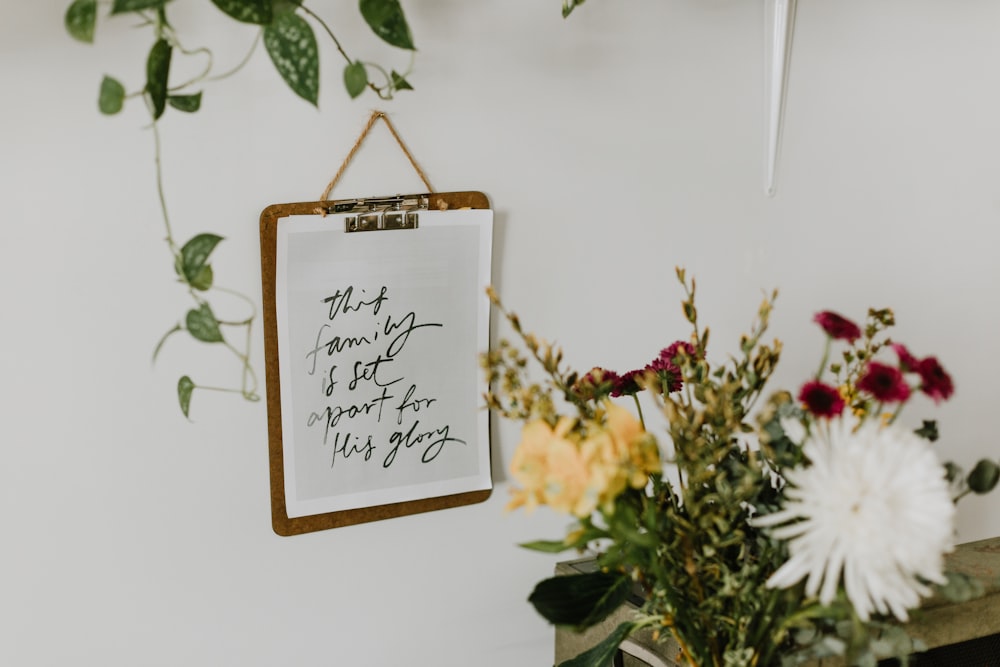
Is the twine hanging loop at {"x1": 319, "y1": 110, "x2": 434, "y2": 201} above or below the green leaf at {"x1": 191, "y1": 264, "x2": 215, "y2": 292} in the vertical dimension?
above

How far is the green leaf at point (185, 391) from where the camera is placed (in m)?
0.99

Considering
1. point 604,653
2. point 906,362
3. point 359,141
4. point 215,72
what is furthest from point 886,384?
point 215,72

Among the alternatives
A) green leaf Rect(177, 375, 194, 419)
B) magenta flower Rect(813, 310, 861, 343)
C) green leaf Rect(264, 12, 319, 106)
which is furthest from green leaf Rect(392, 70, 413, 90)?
magenta flower Rect(813, 310, 861, 343)

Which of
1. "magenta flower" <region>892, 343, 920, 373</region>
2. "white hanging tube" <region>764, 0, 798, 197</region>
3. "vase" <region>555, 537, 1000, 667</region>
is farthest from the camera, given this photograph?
"white hanging tube" <region>764, 0, 798, 197</region>

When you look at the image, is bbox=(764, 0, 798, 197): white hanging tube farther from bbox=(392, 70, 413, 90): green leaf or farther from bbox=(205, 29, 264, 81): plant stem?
bbox=(205, 29, 264, 81): plant stem

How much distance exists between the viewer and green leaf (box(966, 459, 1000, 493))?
0.83m

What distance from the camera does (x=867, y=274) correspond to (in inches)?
56.3

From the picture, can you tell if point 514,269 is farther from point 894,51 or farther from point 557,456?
point 894,51

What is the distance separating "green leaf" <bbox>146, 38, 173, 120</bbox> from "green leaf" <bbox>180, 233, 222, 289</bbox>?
0.43 feet

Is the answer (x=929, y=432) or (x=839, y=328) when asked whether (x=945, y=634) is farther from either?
(x=839, y=328)

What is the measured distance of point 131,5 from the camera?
2.54 feet

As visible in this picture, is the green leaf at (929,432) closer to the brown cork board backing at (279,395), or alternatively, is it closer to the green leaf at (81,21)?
the brown cork board backing at (279,395)

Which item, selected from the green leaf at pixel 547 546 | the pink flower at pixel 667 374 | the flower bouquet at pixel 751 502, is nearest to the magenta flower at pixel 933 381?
the flower bouquet at pixel 751 502

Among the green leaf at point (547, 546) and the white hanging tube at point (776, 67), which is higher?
the white hanging tube at point (776, 67)
